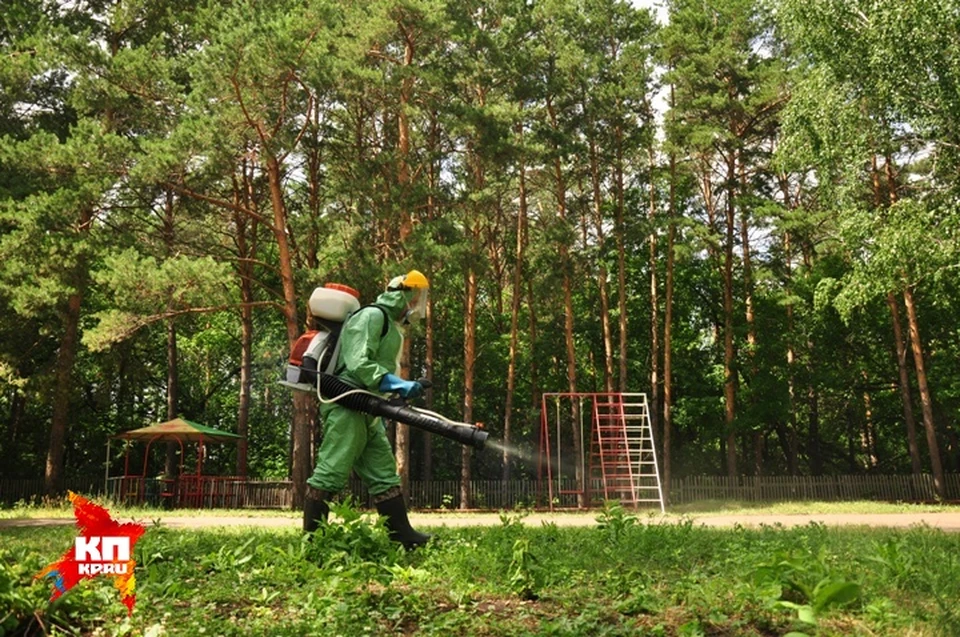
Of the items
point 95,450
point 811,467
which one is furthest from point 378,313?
point 811,467

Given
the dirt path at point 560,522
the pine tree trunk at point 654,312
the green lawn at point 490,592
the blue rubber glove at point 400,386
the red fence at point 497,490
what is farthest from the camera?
the pine tree trunk at point 654,312

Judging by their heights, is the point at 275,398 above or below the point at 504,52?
below

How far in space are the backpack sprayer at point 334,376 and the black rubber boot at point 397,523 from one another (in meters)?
0.59

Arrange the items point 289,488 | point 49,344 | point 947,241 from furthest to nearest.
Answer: point 49,344, point 289,488, point 947,241

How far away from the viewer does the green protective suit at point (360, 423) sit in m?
5.75

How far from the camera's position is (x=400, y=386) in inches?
222

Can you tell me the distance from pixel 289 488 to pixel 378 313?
19.4 metres

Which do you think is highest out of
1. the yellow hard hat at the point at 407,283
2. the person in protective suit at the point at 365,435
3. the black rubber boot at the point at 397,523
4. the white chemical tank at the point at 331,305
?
the yellow hard hat at the point at 407,283

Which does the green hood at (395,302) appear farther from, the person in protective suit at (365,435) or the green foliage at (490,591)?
the green foliage at (490,591)

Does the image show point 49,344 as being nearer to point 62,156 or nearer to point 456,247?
point 62,156

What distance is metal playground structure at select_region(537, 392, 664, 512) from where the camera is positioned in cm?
2173

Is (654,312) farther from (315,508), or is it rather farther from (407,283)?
(315,508)

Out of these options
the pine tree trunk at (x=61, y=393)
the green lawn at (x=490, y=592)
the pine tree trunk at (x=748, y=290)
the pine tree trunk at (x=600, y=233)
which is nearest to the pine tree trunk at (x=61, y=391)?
the pine tree trunk at (x=61, y=393)

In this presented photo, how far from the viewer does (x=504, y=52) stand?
2322cm
